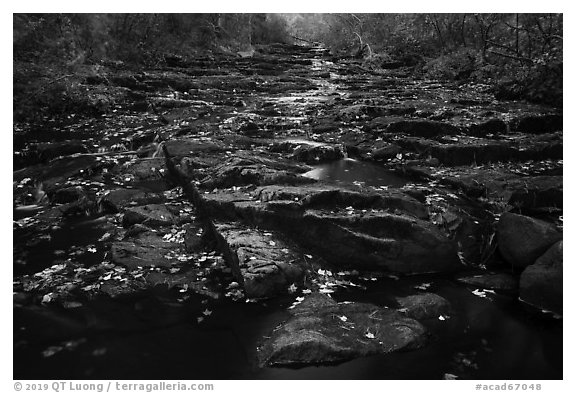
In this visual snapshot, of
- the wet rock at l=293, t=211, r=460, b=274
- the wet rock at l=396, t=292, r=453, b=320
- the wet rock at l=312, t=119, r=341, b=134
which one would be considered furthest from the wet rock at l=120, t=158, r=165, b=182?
the wet rock at l=396, t=292, r=453, b=320

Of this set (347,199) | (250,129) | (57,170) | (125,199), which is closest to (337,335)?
(347,199)

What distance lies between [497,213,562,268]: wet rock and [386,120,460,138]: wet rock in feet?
16.1

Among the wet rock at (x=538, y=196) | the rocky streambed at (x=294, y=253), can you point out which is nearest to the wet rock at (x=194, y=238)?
the rocky streambed at (x=294, y=253)

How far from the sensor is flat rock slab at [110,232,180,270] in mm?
6000

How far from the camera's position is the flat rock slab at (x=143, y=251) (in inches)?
236

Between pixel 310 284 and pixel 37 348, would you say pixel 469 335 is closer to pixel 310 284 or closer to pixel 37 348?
pixel 310 284

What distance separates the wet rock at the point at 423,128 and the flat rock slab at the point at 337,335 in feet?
22.9

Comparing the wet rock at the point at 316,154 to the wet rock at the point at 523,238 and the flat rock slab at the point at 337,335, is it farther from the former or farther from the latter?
the flat rock slab at the point at 337,335

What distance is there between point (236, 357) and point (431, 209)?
4.09m

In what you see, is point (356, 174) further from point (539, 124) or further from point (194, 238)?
point (539, 124)

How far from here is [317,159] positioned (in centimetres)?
961

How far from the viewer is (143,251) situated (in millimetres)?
6266

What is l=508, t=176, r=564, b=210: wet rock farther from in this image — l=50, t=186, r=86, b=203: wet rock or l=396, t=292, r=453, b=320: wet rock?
l=50, t=186, r=86, b=203: wet rock

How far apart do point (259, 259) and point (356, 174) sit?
3.93 metres
